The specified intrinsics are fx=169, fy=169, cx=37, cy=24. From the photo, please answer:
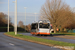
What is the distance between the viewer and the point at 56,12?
50562 mm

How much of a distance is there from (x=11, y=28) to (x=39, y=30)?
38.4 meters

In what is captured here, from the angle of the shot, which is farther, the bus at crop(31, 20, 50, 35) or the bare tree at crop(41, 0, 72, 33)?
the bare tree at crop(41, 0, 72, 33)

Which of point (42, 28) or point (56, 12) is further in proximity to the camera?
point (56, 12)

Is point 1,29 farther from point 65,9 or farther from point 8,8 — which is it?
point 65,9

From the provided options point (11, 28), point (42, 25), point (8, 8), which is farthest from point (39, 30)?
point (11, 28)

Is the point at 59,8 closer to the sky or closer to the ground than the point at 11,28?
closer to the sky

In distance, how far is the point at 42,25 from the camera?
112 ft

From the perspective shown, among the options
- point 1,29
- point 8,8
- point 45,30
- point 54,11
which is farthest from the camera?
point 1,29

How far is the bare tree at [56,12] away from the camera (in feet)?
165

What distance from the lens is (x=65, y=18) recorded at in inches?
1980

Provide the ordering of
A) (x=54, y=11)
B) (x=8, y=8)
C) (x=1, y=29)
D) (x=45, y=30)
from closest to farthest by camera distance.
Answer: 1. (x=45, y=30)
2. (x=8, y=8)
3. (x=54, y=11)
4. (x=1, y=29)

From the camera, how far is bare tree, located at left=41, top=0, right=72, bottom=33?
165 feet

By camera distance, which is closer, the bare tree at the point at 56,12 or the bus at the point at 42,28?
the bus at the point at 42,28

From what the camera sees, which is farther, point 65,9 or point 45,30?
point 65,9
